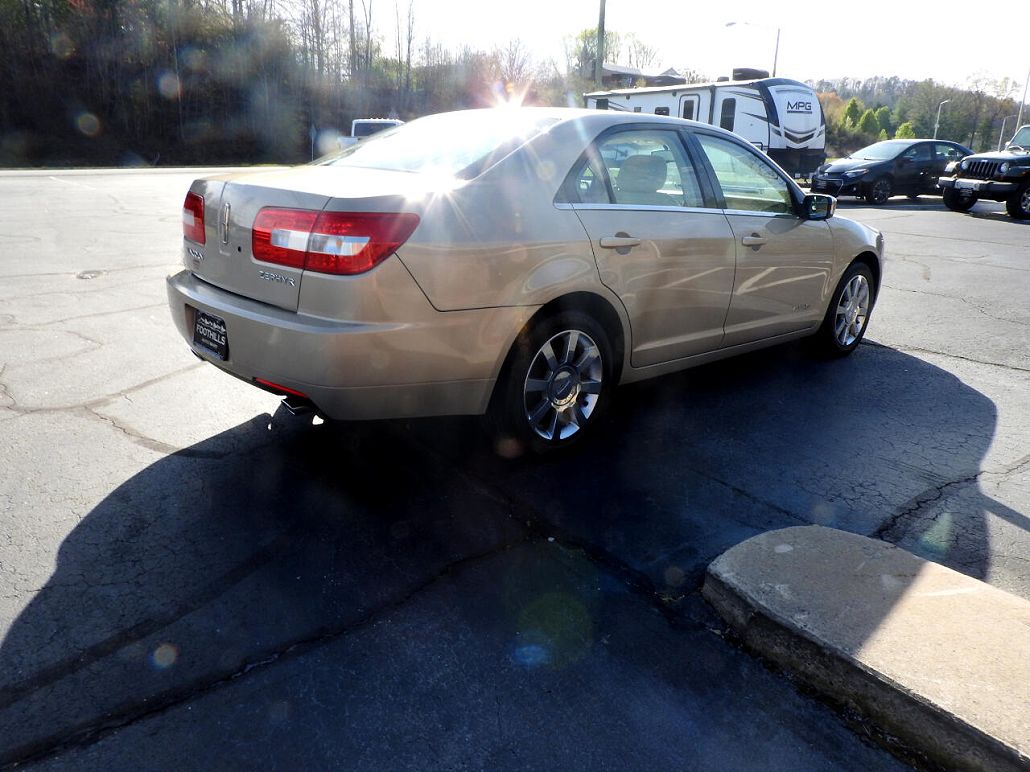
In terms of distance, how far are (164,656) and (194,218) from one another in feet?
7.09

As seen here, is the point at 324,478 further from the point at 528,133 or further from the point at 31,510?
the point at 528,133

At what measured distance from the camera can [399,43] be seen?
54.3 m

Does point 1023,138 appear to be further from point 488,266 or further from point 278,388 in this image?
point 278,388

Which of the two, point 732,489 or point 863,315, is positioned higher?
point 863,315

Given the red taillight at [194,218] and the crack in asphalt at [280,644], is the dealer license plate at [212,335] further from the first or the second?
the crack in asphalt at [280,644]

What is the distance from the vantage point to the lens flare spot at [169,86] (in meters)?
40.8

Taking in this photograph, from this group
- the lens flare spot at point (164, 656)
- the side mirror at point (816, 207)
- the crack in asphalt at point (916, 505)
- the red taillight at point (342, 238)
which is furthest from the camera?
the side mirror at point (816, 207)

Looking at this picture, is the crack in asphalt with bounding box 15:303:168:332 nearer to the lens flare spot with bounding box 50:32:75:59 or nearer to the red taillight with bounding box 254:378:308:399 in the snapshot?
the red taillight with bounding box 254:378:308:399

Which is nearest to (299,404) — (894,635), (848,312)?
(894,635)

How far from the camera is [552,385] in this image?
3789 mm

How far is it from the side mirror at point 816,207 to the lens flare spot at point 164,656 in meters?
4.40

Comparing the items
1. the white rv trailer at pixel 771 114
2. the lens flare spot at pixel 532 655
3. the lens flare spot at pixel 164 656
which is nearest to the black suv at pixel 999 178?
the white rv trailer at pixel 771 114

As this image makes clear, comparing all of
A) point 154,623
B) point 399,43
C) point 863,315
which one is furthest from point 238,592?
point 399,43

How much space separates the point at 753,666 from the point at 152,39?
47.3 m
